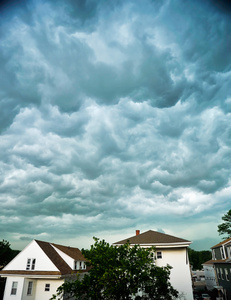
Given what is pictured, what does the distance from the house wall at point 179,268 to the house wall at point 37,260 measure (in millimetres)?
16458

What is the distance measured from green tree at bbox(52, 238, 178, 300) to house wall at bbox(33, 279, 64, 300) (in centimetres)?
2058

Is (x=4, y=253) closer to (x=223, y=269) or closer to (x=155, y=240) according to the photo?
(x=155, y=240)

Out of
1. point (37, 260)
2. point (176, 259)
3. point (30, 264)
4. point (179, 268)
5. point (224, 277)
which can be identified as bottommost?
point (224, 277)

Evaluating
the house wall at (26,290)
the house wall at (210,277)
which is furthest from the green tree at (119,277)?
the house wall at (210,277)

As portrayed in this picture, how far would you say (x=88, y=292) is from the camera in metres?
12.4

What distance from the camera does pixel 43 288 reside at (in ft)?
100

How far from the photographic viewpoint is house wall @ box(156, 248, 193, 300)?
2266 centimetres

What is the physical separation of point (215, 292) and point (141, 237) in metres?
28.5

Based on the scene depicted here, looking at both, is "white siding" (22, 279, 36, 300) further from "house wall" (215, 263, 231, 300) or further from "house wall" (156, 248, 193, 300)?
"house wall" (215, 263, 231, 300)

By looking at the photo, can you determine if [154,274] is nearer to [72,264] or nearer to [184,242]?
[184,242]

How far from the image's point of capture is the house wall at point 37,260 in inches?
1214

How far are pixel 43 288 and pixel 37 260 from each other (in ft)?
12.7

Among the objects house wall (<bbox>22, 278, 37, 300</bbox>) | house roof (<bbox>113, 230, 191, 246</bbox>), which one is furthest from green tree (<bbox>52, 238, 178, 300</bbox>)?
house wall (<bbox>22, 278, 37, 300</bbox>)

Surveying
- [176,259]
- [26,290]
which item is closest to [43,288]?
[26,290]
